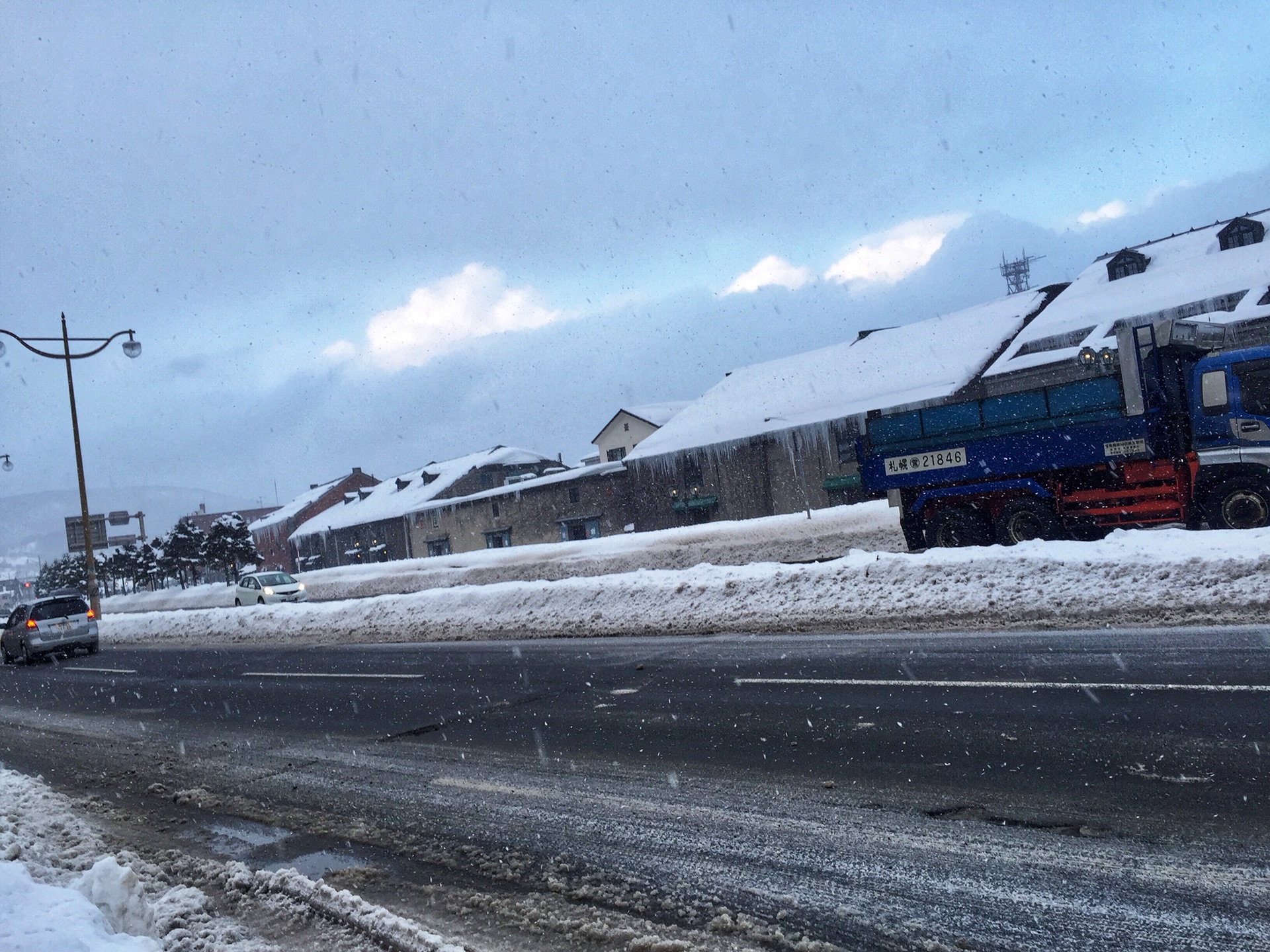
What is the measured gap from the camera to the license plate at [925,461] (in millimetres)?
16266

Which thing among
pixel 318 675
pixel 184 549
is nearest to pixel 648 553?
pixel 318 675

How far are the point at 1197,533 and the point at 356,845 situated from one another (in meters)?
11.6

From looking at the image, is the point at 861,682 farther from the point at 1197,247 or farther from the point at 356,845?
the point at 1197,247

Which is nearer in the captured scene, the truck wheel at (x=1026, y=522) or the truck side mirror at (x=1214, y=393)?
the truck side mirror at (x=1214, y=393)

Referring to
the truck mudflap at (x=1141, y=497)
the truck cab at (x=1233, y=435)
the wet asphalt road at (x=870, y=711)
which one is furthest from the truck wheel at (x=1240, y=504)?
the wet asphalt road at (x=870, y=711)

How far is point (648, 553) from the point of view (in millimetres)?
29562

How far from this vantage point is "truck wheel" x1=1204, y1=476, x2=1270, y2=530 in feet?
44.3

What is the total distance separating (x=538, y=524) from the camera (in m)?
56.2

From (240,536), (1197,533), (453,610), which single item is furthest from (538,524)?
(1197,533)

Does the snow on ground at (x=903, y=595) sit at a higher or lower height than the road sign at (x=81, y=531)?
lower

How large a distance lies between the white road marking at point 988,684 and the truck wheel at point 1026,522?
8358mm

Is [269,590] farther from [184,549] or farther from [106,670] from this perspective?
[184,549]

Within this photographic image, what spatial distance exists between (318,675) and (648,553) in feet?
54.1

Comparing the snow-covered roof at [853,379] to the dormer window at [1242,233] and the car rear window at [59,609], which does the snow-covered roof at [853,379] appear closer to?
the dormer window at [1242,233]
